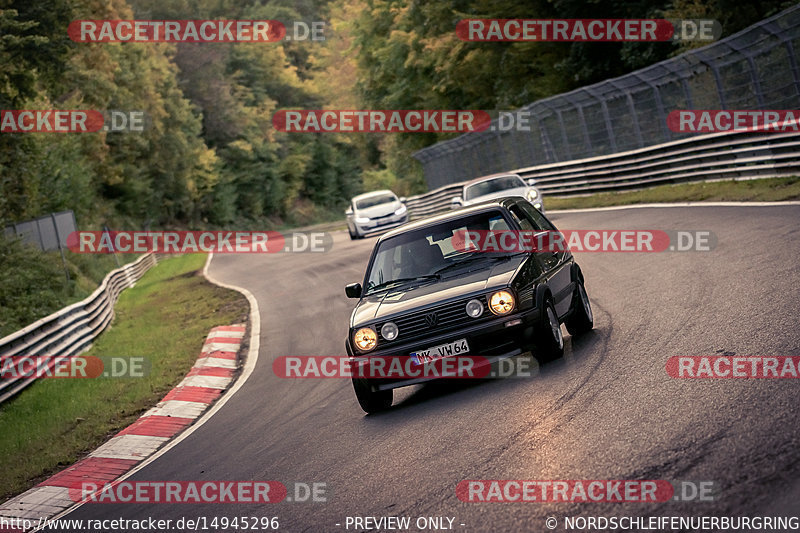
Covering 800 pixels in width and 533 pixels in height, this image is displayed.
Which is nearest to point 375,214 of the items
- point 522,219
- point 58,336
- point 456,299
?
point 58,336

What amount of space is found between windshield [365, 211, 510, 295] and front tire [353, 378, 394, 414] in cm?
106

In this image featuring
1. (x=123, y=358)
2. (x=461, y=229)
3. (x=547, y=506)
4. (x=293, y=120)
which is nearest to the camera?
(x=547, y=506)

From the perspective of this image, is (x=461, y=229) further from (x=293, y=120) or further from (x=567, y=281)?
(x=293, y=120)

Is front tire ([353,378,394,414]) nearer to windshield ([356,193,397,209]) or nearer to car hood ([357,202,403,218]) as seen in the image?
car hood ([357,202,403,218])

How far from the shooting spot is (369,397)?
8.42 metres

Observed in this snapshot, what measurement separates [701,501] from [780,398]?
64.0 inches

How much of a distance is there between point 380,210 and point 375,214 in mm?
223

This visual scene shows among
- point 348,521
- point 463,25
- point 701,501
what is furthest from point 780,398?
point 463,25

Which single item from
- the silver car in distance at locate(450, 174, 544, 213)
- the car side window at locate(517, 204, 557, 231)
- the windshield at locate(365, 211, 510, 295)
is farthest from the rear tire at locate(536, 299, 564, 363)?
the silver car in distance at locate(450, 174, 544, 213)

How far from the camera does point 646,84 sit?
26.8 m

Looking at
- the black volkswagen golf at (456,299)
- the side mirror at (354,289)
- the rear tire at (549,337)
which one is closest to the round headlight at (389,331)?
the black volkswagen golf at (456,299)

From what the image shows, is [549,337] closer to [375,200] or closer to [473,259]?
[473,259]

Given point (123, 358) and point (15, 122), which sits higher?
point (15, 122)

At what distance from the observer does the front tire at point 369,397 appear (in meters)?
8.38
